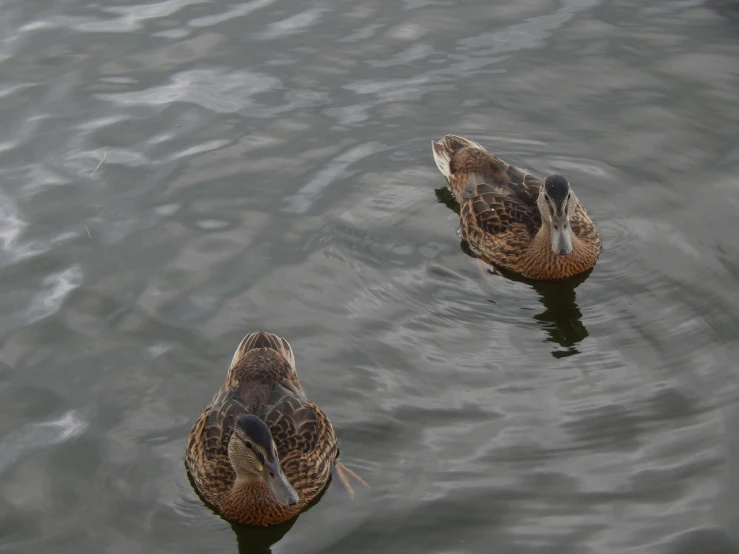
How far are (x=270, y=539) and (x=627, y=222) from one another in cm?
462

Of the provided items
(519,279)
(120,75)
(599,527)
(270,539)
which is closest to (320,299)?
(519,279)

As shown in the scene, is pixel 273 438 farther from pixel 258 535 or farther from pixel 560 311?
pixel 560 311

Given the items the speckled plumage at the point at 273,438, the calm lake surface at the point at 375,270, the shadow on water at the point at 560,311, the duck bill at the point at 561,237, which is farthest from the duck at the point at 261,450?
the duck bill at the point at 561,237

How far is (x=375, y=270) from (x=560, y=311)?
1574 mm

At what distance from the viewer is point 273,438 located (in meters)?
7.16

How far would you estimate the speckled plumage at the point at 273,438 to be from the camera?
6977mm

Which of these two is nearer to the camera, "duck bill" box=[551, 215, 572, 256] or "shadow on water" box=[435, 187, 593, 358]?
"shadow on water" box=[435, 187, 593, 358]

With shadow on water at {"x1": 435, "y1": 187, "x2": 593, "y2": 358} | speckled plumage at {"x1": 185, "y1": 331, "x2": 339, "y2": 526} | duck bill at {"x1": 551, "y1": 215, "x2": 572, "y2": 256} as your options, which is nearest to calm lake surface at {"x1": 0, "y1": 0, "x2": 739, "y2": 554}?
shadow on water at {"x1": 435, "y1": 187, "x2": 593, "y2": 358}

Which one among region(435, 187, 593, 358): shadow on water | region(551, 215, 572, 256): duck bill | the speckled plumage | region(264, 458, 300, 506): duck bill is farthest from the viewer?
region(551, 215, 572, 256): duck bill

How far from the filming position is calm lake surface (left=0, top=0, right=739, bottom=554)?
6.98m

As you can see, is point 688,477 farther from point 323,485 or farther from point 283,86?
point 283,86

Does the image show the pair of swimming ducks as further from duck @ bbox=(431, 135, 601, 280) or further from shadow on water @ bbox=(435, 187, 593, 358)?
shadow on water @ bbox=(435, 187, 593, 358)

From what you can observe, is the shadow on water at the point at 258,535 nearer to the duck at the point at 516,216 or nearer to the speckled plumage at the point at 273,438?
the speckled plumage at the point at 273,438

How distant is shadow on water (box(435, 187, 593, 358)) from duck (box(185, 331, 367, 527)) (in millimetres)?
2035
